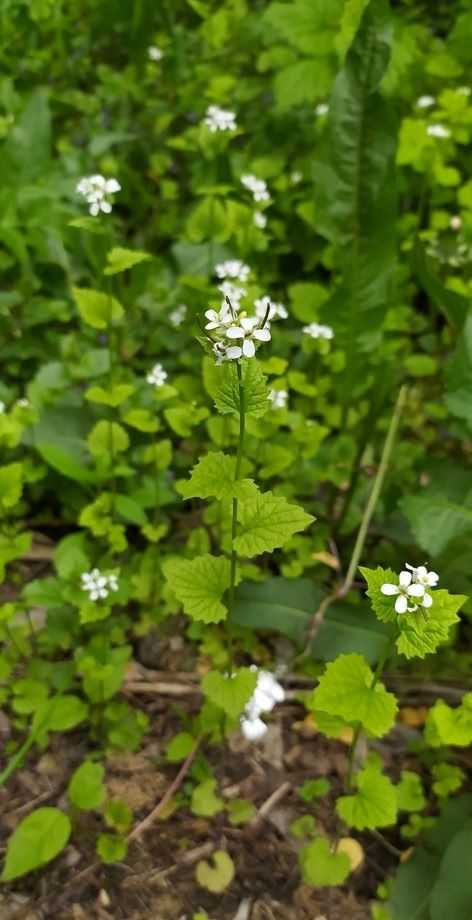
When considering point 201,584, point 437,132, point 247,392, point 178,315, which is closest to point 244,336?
point 247,392

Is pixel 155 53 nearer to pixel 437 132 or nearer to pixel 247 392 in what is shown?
pixel 437 132

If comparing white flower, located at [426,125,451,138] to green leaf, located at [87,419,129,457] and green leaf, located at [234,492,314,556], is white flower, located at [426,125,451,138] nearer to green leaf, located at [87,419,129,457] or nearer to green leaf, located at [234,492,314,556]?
green leaf, located at [87,419,129,457]

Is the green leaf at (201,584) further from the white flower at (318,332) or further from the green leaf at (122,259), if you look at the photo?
the white flower at (318,332)

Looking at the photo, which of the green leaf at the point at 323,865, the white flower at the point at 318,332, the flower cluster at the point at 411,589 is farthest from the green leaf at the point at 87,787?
the white flower at the point at 318,332

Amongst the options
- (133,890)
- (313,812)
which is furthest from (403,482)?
(133,890)

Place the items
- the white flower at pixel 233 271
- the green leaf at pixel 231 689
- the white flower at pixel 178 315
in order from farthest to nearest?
the white flower at pixel 178 315
the white flower at pixel 233 271
the green leaf at pixel 231 689

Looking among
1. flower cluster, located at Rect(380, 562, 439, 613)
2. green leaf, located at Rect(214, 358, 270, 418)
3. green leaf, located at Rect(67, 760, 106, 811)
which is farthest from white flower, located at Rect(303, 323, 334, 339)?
green leaf, located at Rect(67, 760, 106, 811)
